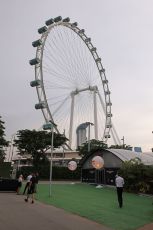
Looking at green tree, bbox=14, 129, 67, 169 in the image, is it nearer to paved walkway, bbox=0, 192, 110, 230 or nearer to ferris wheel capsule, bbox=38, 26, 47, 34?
ferris wheel capsule, bbox=38, 26, 47, 34

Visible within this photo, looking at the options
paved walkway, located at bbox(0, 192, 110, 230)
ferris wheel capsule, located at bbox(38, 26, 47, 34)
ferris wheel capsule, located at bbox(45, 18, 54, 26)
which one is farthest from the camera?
ferris wheel capsule, located at bbox(45, 18, 54, 26)

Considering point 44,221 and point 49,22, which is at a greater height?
point 49,22

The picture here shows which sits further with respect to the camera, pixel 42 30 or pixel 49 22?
pixel 49 22

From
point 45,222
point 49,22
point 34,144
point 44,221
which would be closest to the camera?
point 45,222

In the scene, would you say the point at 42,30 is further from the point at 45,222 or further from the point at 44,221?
the point at 45,222

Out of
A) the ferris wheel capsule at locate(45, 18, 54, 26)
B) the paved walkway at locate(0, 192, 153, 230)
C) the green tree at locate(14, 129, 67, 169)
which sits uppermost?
the ferris wheel capsule at locate(45, 18, 54, 26)

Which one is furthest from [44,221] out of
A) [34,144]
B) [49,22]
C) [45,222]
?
[34,144]

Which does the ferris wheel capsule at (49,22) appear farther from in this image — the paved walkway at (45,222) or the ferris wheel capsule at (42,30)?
the paved walkway at (45,222)

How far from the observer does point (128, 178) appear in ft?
112

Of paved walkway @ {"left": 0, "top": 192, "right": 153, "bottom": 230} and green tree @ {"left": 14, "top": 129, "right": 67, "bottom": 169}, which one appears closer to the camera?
paved walkway @ {"left": 0, "top": 192, "right": 153, "bottom": 230}

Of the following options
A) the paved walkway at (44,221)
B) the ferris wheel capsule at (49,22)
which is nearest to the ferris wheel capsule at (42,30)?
the ferris wheel capsule at (49,22)

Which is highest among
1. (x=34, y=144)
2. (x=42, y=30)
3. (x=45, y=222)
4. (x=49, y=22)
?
(x=49, y=22)

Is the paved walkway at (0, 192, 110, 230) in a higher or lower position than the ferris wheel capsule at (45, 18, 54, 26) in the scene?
lower

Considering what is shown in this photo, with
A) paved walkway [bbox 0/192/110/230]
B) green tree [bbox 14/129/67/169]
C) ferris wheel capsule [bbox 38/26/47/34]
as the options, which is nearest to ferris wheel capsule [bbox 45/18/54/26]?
ferris wheel capsule [bbox 38/26/47/34]
